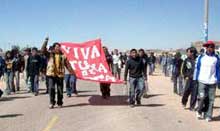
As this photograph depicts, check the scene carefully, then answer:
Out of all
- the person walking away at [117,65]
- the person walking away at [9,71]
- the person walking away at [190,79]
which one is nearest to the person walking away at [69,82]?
the person walking away at [9,71]

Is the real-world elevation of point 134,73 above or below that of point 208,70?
below

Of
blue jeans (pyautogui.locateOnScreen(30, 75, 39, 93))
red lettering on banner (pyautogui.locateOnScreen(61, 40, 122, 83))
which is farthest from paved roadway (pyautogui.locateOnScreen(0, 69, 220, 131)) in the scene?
blue jeans (pyautogui.locateOnScreen(30, 75, 39, 93))

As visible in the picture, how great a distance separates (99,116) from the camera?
13.0 m

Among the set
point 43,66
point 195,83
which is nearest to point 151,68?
point 43,66

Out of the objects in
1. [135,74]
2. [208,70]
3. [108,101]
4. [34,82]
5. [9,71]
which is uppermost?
[208,70]

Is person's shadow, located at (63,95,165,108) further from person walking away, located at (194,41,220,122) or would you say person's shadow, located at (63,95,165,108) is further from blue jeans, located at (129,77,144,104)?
person walking away, located at (194,41,220,122)

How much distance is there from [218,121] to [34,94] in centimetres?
900

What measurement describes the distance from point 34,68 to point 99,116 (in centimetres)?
690

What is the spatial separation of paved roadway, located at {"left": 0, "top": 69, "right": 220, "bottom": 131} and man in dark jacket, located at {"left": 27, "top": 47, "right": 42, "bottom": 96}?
1.74 metres

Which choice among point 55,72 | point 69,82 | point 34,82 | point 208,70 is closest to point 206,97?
point 208,70

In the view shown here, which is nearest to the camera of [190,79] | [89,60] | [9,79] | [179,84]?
[190,79]

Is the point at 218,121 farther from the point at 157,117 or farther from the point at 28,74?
the point at 28,74

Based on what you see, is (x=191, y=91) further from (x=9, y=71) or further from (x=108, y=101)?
(x=9, y=71)

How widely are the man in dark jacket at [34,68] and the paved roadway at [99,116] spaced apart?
1744 millimetres
